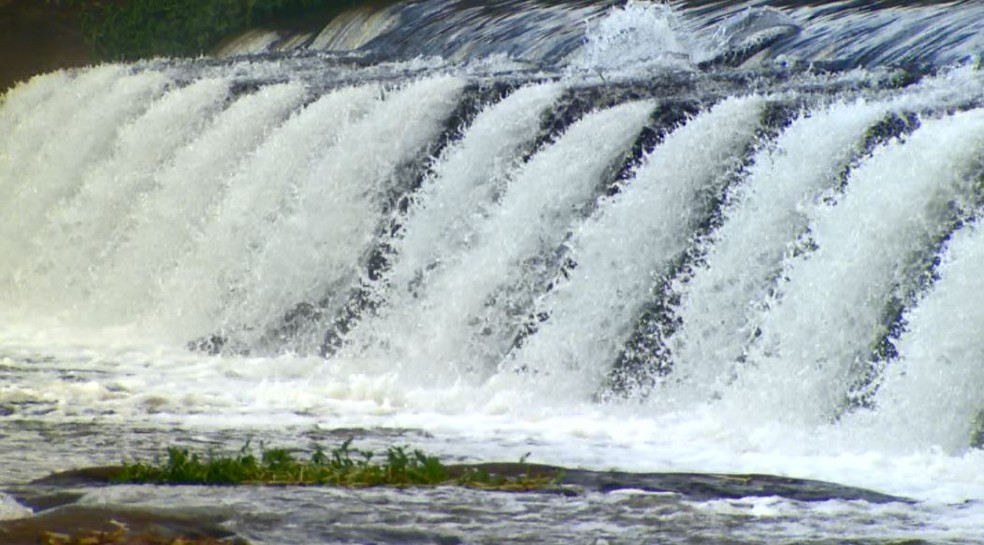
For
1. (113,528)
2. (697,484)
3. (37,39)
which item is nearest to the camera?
(113,528)

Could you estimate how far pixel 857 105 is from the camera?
10391 millimetres

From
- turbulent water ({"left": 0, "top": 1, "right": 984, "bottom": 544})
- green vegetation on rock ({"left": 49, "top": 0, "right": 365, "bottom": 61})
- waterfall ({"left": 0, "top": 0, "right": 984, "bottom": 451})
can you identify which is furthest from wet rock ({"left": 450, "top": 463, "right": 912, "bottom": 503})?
green vegetation on rock ({"left": 49, "top": 0, "right": 365, "bottom": 61})

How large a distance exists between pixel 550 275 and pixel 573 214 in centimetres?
40

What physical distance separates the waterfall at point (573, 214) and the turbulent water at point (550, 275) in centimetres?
2

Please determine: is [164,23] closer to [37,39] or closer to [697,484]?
[37,39]

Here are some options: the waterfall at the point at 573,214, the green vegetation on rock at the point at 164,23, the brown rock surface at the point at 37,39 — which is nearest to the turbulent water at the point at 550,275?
the waterfall at the point at 573,214

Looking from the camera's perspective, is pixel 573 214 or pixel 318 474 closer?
pixel 318 474

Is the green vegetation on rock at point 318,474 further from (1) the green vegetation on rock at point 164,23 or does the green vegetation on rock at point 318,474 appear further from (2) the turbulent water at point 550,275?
(1) the green vegetation on rock at point 164,23

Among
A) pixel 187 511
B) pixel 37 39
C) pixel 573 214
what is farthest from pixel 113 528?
pixel 37 39

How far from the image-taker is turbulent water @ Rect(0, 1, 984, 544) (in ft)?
25.2

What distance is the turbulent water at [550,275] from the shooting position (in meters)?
7.68

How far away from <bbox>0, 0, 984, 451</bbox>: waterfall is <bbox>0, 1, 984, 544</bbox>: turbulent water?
22 mm

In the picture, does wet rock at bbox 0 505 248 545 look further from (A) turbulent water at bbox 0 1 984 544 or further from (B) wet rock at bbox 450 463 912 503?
(B) wet rock at bbox 450 463 912 503

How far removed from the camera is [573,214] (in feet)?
36.9
